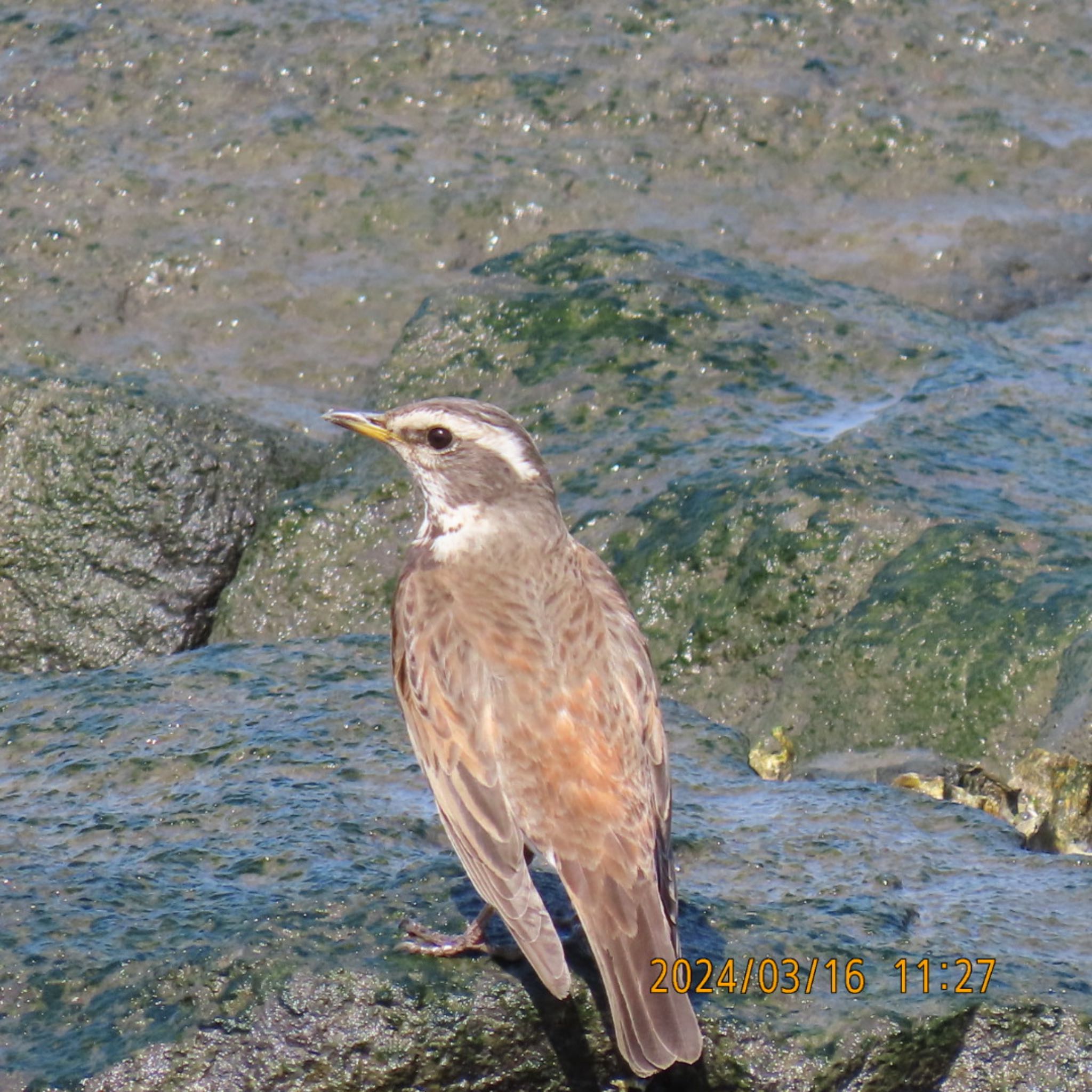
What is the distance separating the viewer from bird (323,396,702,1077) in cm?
461

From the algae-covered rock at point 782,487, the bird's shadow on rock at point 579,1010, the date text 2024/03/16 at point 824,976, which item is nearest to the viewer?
the bird's shadow on rock at point 579,1010

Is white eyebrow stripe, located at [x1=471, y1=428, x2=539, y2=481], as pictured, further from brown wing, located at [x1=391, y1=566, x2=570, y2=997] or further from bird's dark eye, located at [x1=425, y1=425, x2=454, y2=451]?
Result: brown wing, located at [x1=391, y1=566, x2=570, y2=997]

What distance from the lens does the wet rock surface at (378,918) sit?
4.61 meters

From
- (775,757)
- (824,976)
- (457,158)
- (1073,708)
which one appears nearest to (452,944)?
(824,976)

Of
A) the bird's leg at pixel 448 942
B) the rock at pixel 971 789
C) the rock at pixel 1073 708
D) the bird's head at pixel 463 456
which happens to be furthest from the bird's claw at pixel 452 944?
the rock at pixel 1073 708

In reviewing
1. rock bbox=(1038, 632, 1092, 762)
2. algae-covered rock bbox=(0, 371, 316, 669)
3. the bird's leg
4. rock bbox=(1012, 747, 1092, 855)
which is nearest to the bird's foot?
the bird's leg

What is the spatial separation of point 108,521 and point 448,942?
5169mm

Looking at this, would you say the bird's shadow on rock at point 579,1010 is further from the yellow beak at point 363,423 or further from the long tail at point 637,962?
the yellow beak at point 363,423

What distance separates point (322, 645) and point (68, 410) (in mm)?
2913

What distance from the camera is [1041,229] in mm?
12539

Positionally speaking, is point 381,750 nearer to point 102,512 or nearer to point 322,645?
point 322,645

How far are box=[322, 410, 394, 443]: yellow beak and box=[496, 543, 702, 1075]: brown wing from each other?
1076 millimetres

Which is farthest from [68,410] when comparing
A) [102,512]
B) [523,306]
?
[523,306]

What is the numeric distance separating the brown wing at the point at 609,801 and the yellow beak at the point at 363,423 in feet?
3.53
